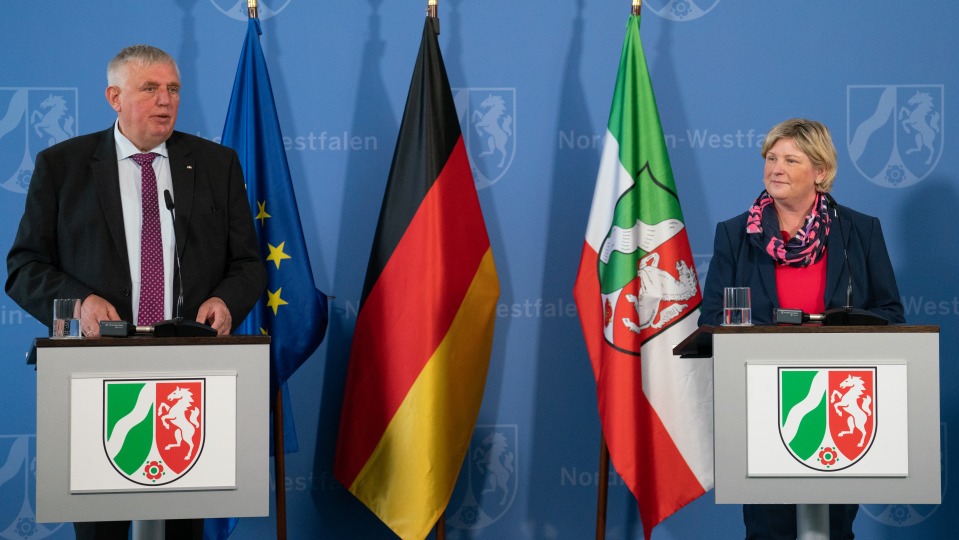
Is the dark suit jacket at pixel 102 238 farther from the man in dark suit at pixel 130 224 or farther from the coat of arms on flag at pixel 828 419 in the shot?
the coat of arms on flag at pixel 828 419

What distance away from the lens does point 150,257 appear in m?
2.90

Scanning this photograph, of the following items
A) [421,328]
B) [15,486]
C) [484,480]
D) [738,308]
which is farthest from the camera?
[484,480]

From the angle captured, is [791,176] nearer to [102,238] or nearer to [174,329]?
[174,329]

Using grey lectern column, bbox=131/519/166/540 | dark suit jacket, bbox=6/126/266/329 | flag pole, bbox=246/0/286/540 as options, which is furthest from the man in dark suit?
flag pole, bbox=246/0/286/540

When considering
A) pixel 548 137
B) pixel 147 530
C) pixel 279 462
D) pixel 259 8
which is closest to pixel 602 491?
pixel 279 462

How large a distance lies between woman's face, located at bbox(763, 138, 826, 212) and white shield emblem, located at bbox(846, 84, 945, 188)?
109 centimetres

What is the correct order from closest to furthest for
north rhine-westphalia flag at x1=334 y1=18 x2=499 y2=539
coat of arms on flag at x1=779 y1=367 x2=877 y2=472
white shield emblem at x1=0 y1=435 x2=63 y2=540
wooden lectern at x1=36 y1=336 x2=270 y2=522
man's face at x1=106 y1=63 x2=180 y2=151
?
1. wooden lectern at x1=36 y1=336 x2=270 y2=522
2. coat of arms on flag at x1=779 y1=367 x2=877 y2=472
3. man's face at x1=106 y1=63 x2=180 y2=151
4. north rhine-westphalia flag at x1=334 y1=18 x2=499 y2=539
5. white shield emblem at x1=0 y1=435 x2=63 y2=540

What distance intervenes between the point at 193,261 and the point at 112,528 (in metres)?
0.76

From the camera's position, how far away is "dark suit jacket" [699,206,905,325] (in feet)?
10.3

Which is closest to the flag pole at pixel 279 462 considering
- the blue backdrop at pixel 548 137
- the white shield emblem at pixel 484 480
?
the blue backdrop at pixel 548 137

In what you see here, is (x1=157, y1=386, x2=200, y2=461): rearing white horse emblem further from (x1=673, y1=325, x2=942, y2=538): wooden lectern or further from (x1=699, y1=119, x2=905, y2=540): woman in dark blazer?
(x1=699, y1=119, x2=905, y2=540): woman in dark blazer

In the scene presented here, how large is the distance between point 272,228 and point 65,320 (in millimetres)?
1346

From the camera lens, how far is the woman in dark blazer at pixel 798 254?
3.11 m

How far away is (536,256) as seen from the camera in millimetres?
4191
